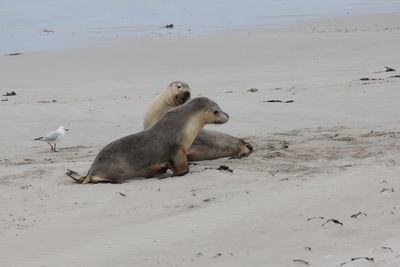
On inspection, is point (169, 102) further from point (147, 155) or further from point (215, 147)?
point (147, 155)

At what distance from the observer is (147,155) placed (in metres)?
6.81

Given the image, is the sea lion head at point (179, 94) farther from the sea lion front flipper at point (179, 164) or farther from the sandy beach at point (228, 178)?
the sea lion front flipper at point (179, 164)

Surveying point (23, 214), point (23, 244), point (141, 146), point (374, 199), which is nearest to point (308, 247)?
point (374, 199)

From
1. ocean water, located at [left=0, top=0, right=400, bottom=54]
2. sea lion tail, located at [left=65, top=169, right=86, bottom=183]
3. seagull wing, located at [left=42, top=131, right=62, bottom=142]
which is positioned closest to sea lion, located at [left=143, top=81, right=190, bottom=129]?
seagull wing, located at [left=42, top=131, right=62, bottom=142]

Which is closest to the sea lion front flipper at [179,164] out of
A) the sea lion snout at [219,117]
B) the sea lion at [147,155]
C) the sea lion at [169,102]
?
the sea lion at [147,155]

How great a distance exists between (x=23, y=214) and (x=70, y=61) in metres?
11.9

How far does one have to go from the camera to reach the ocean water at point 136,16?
22372mm

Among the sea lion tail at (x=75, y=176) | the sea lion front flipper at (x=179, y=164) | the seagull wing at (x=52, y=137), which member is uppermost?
the sea lion front flipper at (x=179, y=164)

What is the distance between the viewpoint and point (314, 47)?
17.8 m

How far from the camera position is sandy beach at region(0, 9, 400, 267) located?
182 inches

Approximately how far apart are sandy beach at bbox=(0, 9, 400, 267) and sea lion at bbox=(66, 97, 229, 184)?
15 centimetres

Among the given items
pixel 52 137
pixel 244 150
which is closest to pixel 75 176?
pixel 244 150

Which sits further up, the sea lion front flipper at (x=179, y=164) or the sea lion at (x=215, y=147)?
the sea lion front flipper at (x=179, y=164)

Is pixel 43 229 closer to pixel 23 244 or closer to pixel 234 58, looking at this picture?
pixel 23 244
